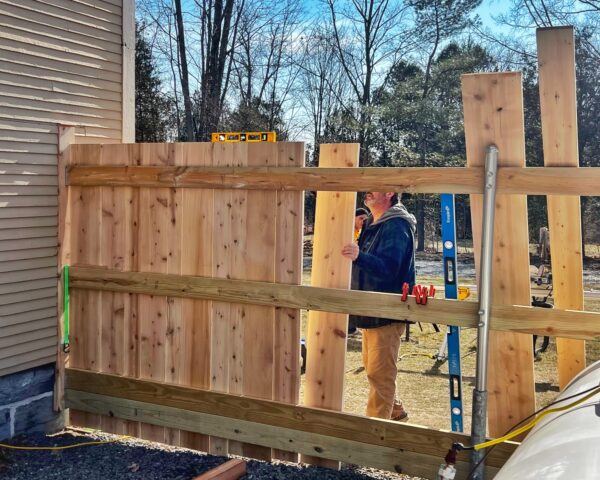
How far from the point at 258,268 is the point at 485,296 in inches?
57.8

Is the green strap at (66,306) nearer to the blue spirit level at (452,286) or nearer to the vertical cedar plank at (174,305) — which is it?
the vertical cedar plank at (174,305)

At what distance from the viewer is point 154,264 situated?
4.43m

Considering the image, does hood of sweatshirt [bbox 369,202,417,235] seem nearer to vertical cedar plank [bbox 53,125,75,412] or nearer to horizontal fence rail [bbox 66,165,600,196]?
horizontal fence rail [bbox 66,165,600,196]

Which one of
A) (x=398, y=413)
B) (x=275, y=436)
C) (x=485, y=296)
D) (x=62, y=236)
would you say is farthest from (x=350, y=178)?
(x=62, y=236)

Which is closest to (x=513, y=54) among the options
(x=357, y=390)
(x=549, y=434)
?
(x=357, y=390)

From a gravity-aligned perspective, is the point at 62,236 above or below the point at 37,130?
below

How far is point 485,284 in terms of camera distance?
3369 millimetres

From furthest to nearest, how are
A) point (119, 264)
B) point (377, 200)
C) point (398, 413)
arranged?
point (398, 413) < point (119, 264) < point (377, 200)

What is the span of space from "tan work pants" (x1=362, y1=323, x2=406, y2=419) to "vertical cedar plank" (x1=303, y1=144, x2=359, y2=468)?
0.51 m

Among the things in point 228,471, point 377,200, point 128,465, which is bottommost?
point 128,465

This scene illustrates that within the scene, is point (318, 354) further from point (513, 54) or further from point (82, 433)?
point (513, 54)

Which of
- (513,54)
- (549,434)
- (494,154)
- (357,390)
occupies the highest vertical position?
(513,54)

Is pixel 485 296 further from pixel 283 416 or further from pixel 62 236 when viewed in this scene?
pixel 62 236

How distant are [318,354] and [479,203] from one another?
141 cm
